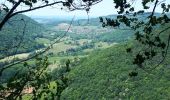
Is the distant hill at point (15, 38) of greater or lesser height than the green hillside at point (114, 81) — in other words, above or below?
above

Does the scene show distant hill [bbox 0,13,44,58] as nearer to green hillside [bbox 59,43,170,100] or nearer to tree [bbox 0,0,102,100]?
tree [bbox 0,0,102,100]

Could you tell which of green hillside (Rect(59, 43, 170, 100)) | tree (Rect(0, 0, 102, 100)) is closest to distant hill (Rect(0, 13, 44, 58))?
tree (Rect(0, 0, 102, 100))

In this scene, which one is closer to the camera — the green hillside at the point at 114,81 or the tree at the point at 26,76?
the tree at the point at 26,76

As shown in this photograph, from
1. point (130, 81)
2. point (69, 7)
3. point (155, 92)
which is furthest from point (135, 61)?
point (130, 81)

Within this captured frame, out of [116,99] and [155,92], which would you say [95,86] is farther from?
[155,92]

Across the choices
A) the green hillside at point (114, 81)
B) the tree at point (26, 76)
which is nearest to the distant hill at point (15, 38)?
the tree at point (26, 76)

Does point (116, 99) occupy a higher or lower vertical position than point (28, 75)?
lower

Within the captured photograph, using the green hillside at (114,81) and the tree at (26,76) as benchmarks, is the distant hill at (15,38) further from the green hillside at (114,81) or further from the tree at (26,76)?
the green hillside at (114,81)

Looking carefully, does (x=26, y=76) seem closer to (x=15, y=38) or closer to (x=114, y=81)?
(x=15, y=38)
